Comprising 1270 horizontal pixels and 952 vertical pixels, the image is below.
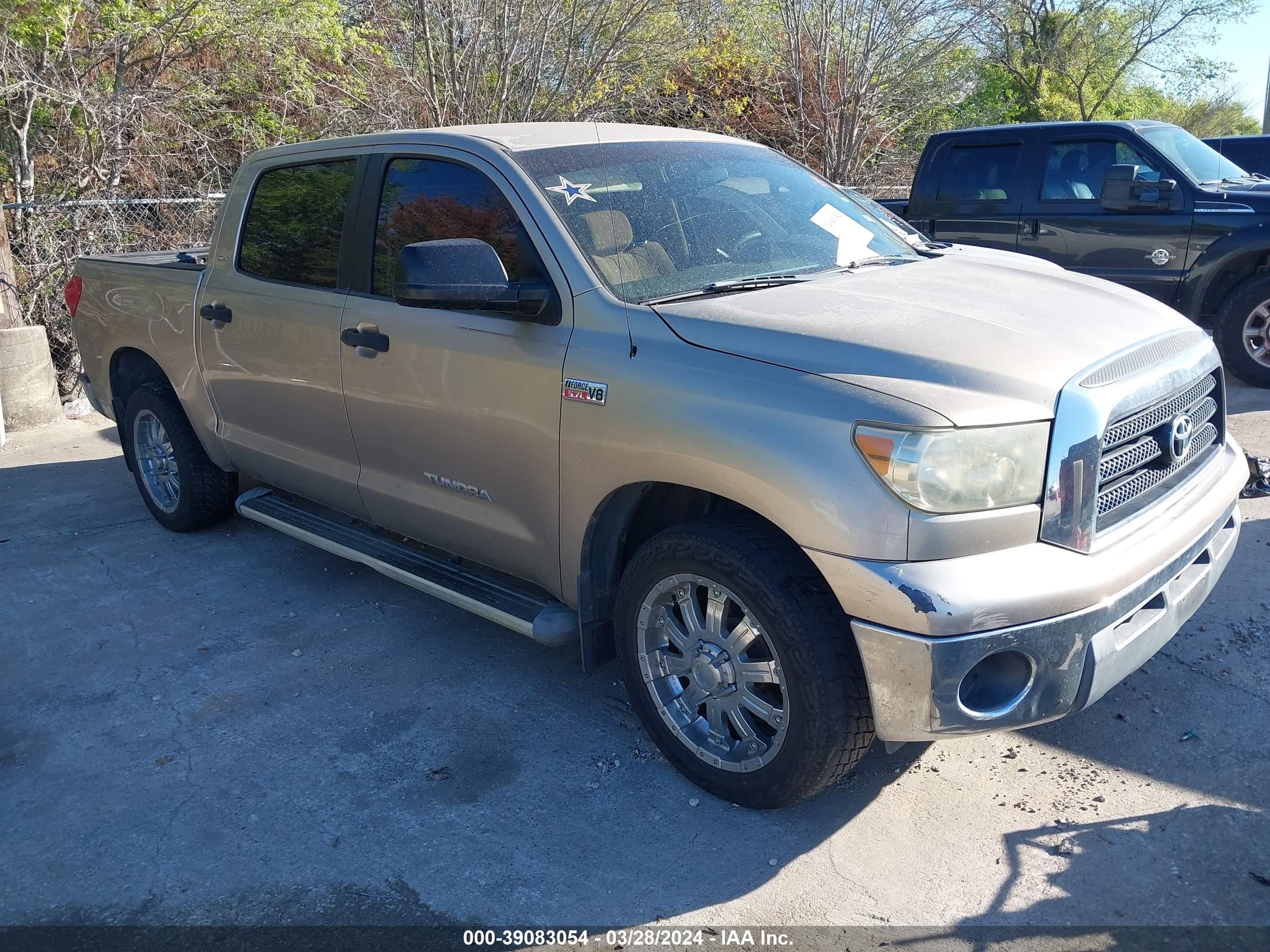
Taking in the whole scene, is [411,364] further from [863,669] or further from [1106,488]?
[1106,488]

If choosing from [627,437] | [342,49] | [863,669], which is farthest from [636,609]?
[342,49]

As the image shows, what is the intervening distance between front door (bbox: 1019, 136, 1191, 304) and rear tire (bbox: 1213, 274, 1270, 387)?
0.40 m

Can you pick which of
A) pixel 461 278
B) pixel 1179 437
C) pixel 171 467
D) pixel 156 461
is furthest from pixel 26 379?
pixel 1179 437

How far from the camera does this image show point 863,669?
9.21 feet

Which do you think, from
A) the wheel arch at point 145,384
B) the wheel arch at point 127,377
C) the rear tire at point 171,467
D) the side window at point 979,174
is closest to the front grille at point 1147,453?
the wheel arch at point 145,384

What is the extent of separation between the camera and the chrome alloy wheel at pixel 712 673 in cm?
308

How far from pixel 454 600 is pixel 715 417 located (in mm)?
1448

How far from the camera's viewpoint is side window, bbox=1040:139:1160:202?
813 cm

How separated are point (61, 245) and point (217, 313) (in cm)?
552

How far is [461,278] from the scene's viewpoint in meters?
3.39

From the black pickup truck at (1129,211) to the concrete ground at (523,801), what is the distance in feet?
12.7

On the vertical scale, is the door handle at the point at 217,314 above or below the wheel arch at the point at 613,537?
above

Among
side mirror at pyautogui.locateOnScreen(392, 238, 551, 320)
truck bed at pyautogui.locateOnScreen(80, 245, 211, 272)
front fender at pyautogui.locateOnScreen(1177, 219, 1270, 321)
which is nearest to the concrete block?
truck bed at pyautogui.locateOnScreen(80, 245, 211, 272)

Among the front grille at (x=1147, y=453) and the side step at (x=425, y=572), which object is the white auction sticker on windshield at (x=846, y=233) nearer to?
the front grille at (x=1147, y=453)
